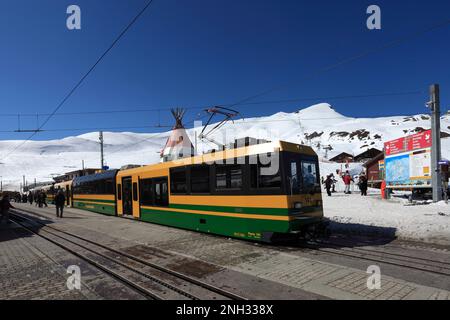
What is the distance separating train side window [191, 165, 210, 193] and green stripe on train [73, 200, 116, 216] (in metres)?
9.80

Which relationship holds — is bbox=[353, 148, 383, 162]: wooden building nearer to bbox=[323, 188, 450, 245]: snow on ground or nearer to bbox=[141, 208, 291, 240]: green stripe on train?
bbox=[323, 188, 450, 245]: snow on ground

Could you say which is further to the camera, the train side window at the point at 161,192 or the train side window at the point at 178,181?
the train side window at the point at 161,192

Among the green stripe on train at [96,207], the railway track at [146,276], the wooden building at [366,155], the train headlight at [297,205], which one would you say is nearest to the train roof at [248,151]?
the train headlight at [297,205]

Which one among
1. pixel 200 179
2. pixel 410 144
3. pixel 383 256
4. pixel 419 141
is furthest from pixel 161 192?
pixel 410 144

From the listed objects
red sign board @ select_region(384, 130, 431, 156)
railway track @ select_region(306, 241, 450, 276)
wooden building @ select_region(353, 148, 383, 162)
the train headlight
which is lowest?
railway track @ select_region(306, 241, 450, 276)

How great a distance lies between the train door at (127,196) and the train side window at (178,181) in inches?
199

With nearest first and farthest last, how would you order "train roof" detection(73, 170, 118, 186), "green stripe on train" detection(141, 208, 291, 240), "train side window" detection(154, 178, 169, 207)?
"green stripe on train" detection(141, 208, 291, 240) < "train side window" detection(154, 178, 169, 207) < "train roof" detection(73, 170, 118, 186)

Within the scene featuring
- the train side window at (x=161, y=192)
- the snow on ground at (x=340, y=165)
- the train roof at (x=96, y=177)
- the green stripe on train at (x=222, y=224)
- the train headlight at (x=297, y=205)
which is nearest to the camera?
the train headlight at (x=297, y=205)

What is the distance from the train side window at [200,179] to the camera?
11023 mm

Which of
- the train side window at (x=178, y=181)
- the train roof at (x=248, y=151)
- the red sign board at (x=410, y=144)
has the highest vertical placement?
the red sign board at (x=410, y=144)

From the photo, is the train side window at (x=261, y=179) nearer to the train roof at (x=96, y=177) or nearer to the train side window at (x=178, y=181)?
the train side window at (x=178, y=181)

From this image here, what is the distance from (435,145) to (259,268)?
1392 cm

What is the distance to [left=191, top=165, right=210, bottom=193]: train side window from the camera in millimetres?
11023

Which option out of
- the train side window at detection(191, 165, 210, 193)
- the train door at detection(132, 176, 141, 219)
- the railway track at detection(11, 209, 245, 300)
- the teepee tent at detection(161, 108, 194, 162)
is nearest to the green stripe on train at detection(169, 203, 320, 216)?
the train side window at detection(191, 165, 210, 193)
